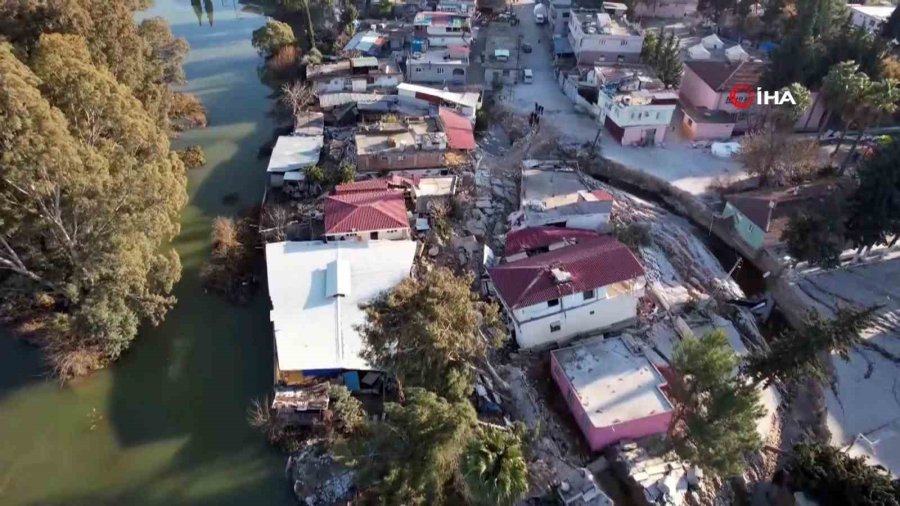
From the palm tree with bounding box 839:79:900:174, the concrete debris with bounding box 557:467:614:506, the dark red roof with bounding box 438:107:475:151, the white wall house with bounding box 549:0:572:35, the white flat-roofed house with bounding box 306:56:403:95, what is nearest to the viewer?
the concrete debris with bounding box 557:467:614:506

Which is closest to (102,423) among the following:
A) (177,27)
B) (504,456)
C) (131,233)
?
(131,233)

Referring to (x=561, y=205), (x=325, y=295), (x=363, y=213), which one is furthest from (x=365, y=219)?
(x=561, y=205)

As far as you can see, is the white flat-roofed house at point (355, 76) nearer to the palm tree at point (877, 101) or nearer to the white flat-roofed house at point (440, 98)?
the white flat-roofed house at point (440, 98)

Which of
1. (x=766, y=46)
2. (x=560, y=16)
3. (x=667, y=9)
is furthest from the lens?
(x=667, y=9)

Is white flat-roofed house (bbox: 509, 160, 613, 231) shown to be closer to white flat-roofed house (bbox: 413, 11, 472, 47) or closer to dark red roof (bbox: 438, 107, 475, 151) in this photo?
dark red roof (bbox: 438, 107, 475, 151)

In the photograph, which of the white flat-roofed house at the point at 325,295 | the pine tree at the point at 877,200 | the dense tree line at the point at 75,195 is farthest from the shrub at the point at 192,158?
the pine tree at the point at 877,200

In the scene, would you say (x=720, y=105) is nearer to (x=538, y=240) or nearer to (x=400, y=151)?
(x=538, y=240)

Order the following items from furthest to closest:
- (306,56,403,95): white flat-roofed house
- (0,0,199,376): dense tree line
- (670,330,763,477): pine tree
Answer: (306,56,403,95): white flat-roofed house → (0,0,199,376): dense tree line → (670,330,763,477): pine tree

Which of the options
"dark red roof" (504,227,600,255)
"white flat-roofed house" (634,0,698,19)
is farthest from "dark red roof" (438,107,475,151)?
"white flat-roofed house" (634,0,698,19)
